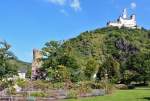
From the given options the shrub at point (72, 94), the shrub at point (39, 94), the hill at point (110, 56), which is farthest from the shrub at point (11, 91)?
the hill at point (110, 56)

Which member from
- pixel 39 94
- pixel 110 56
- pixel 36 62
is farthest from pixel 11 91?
pixel 110 56

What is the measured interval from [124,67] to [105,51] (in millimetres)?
21224

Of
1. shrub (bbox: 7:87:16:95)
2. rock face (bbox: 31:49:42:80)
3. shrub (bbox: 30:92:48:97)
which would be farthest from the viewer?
rock face (bbox: 31:49:42:80)

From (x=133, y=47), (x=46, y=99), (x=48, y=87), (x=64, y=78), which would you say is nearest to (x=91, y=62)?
(x=64, y=78)

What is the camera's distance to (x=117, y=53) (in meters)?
Result: 105

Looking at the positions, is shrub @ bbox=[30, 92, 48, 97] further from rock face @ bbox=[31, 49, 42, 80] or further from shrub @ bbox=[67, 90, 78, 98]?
rock face @ bbox=[31, 49, 42, 80]

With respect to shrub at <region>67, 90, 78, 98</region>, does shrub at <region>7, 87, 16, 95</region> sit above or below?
above

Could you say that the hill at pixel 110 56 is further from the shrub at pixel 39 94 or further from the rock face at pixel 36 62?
the shrub at pixel 39 94

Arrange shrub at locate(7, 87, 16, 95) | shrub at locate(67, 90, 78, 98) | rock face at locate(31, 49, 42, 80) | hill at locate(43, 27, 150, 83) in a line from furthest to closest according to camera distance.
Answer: rock face at locate(31, 49, 42, 80) → hill at locate(43, 27, 150, 83) → shrub at locate(67, 90, 78, 98) → shrub at locate(7, 87, 16, 95)

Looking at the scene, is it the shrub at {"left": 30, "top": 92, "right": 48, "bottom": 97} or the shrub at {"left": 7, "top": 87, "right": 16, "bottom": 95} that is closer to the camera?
the shrub at {"left": 7, "top": 87, "right": 16, "bottom": 95}

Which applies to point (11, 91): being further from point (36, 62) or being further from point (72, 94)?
point (36, 62)

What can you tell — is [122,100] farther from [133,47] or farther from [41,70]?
[133,47]

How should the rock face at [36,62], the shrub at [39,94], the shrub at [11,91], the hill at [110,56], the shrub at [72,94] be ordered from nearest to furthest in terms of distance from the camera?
the shrub at [11,91], the shrub at [39,94], the shrub at [72,94], the hill at [110,56], the rock face at [36,62]

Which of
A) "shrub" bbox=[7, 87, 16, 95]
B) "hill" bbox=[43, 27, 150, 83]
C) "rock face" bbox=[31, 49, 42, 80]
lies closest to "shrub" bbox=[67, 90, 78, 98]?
"shrub" bbox=[7, 87, 16, 95]
